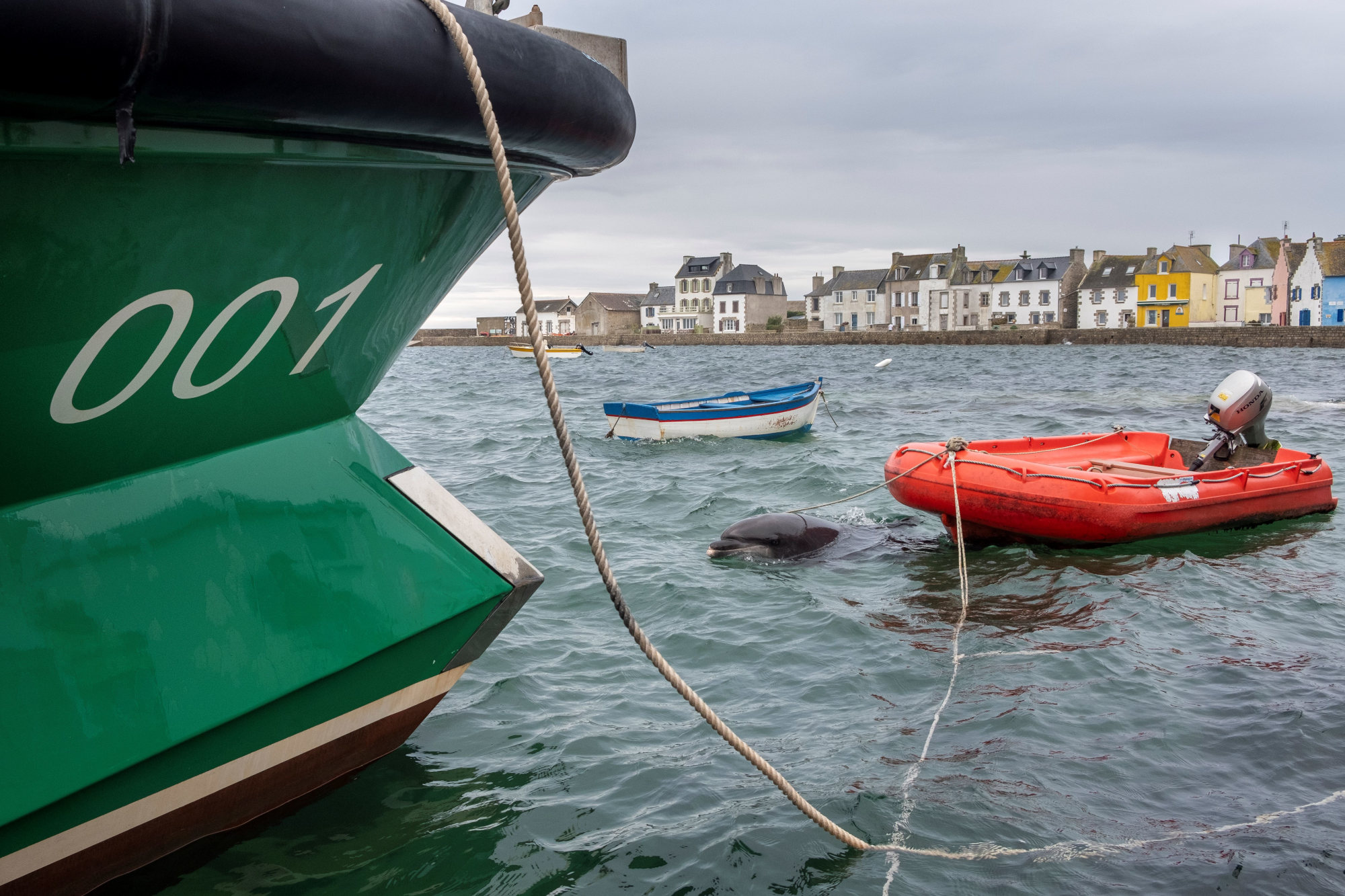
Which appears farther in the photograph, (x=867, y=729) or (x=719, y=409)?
(x=719, y=409)

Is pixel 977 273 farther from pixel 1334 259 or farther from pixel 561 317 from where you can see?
pixel 561 317

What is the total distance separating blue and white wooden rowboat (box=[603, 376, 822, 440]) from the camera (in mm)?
17969

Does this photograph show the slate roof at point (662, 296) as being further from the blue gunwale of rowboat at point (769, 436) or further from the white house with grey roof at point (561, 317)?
the blue gunwale of rowboat at point (769, 436)

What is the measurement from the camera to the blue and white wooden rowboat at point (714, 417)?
18.0 m

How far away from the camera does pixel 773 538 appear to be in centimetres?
859

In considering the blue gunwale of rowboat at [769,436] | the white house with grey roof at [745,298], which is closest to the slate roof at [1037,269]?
the white house with grey roof at [745,298]

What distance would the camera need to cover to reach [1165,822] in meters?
4.02

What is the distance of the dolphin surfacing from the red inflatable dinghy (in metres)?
0.91

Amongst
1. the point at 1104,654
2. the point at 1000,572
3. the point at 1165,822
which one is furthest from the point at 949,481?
the point at 1165,822

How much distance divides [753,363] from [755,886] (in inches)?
1946

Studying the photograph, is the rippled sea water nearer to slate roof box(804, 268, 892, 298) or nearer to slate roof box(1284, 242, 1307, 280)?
slate roof box(1284, 242, 1307, 280)

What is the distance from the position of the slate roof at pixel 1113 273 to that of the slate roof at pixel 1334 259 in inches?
494

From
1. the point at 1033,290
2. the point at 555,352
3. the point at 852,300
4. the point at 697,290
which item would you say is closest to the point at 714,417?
the point at 555,352

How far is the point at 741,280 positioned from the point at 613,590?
8726 centimetres
